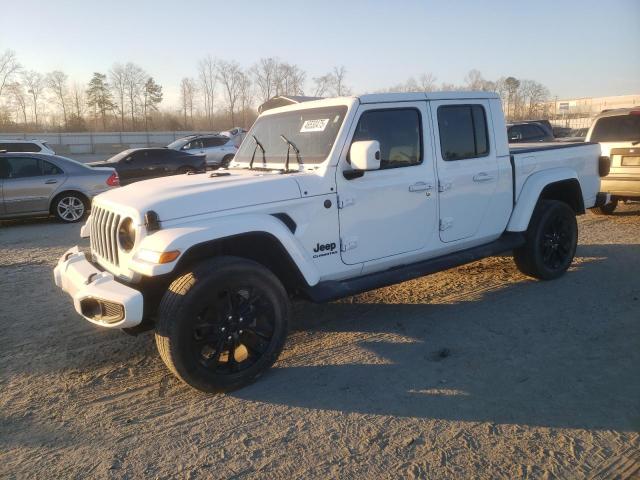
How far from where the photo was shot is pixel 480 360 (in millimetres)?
3799

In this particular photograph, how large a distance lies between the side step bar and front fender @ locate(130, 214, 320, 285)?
0.16 metres

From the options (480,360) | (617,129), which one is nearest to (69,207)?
(480,360)

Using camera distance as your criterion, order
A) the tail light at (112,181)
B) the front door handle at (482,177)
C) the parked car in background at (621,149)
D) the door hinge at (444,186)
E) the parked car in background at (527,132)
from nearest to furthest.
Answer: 1. the door hinge at (444,186)
2. the front door handle at (482,177)
3. the parked car in background at (621,149)
4. the tail light at (112,181)
5. the parked car in background at (527,132)

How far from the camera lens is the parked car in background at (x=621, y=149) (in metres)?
8.30

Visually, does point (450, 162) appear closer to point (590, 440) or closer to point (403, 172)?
point (403, 172)

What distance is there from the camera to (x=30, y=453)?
281 centimetres

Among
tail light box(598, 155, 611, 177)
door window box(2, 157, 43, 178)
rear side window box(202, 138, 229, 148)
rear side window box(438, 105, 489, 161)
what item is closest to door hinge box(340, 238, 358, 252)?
rear side window box(438, 105, 489, 161)

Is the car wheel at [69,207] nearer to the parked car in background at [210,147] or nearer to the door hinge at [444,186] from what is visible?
the door hinge at [444,186]

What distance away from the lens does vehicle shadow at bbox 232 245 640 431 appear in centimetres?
318

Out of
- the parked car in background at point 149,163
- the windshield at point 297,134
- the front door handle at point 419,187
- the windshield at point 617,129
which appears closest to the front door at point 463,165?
the front door handle at point 419,187

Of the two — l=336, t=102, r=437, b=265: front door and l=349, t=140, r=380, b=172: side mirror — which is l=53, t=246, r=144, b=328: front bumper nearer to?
l=336, t=102, r=437, b=265: front door

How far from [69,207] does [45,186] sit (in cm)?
59

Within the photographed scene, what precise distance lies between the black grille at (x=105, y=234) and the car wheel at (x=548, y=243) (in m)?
4.15

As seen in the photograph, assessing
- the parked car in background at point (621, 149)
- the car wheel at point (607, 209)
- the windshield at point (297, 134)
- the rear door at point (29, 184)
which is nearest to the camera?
the windshield at point (297, 134)
